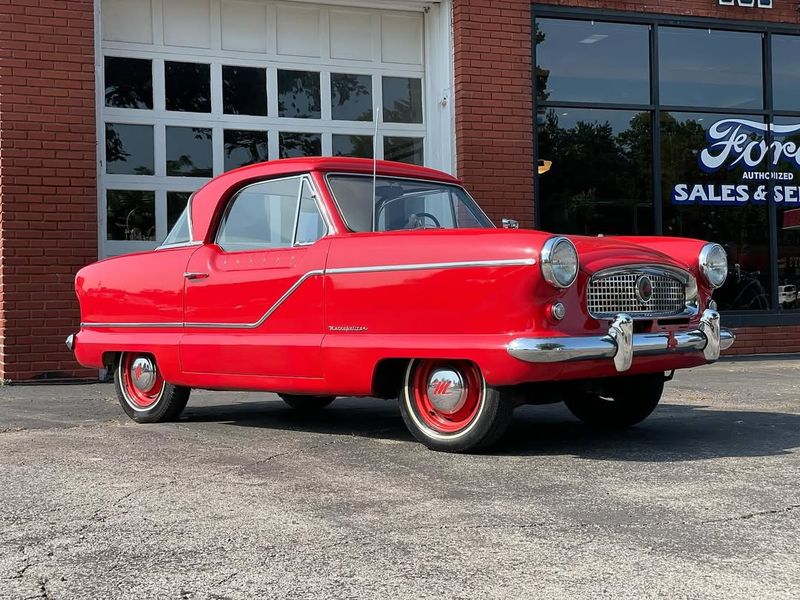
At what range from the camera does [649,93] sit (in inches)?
433

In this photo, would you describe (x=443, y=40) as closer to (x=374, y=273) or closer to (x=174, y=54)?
(x=174, y=54)

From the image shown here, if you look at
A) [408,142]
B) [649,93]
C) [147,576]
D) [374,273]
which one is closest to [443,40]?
[408,142]

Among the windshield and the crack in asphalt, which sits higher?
the windshield

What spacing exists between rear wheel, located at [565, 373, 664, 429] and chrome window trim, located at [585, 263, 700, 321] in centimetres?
46

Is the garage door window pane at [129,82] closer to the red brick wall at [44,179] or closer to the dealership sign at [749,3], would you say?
the red brick wall at [44,179]

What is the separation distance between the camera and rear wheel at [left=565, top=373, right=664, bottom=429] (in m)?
5.43

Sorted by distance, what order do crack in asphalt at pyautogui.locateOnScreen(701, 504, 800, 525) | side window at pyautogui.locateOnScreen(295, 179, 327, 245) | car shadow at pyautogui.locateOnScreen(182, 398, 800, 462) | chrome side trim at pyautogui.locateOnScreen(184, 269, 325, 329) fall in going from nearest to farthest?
1. crack in asphalt at pyautogui.locateOnScreen(701, 504, 800, 525)
2. car shadow at pyautogui.locateOnScreen(182, 398, 800, 462)
3. chrome side trim at pyautogui.locateOnScreen(184, 269, 325, 329)
4. side window at pyautogui.locateOnScreen(295, 179, 327, 245)

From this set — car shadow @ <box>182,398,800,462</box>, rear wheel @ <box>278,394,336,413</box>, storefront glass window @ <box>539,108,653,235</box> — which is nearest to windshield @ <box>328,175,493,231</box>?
car shadow @ <box>182,398,800,462</box>

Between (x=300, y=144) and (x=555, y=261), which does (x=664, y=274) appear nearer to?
(x=555, y=261)

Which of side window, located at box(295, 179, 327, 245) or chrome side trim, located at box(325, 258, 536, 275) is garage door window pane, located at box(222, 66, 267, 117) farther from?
chrome side trim, located at box(325, 258, 536, 275)

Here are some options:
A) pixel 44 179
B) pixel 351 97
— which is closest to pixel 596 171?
pixel 351 97

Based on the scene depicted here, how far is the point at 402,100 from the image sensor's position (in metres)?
10.6

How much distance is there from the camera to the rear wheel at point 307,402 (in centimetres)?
672

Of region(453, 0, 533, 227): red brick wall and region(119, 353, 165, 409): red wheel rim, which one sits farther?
region(453, 0, 533, 227): red brick wall
